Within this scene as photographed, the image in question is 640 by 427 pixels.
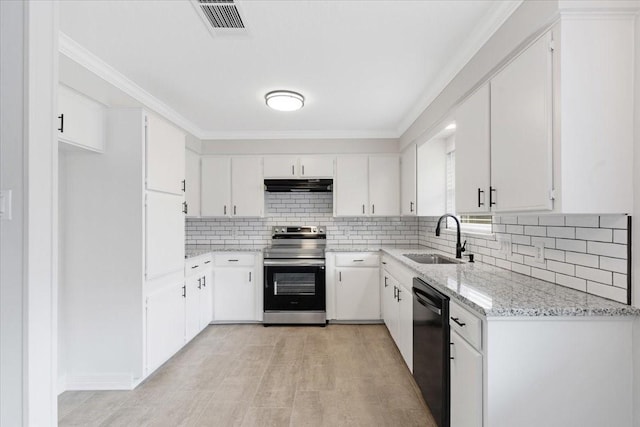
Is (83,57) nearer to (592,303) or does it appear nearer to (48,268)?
(48,268)

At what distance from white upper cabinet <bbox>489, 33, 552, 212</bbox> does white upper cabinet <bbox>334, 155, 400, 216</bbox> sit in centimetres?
237

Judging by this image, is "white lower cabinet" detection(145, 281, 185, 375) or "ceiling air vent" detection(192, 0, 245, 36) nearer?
"ceiling air vent" detection(192, 0, 245, 36)

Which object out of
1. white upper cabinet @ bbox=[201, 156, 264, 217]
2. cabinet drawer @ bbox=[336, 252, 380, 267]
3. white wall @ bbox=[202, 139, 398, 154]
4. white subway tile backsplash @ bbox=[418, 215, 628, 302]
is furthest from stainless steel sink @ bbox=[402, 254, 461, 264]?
white upper cabinet @ bbox=[201, 156, 264, 217]

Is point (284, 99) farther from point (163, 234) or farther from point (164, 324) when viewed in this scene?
point (164, 324)

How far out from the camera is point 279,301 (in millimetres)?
4043

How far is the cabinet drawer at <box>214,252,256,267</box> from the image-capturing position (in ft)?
13.6

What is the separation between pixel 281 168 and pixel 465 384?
3290 millimetres

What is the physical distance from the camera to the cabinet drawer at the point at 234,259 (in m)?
4.13

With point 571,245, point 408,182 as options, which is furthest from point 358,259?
point 571,245

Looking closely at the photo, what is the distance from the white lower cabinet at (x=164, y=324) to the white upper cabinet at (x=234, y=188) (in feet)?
4.38

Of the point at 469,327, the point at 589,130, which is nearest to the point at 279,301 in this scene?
the point at 469,327

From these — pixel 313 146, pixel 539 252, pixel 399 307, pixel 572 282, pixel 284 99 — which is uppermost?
pixel 284 99

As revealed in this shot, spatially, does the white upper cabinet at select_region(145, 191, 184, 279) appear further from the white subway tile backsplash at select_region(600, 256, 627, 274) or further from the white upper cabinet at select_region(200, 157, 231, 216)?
the white subway tile backsplash at select_region(600, 256, 627, 274)

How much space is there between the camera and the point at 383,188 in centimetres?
429
